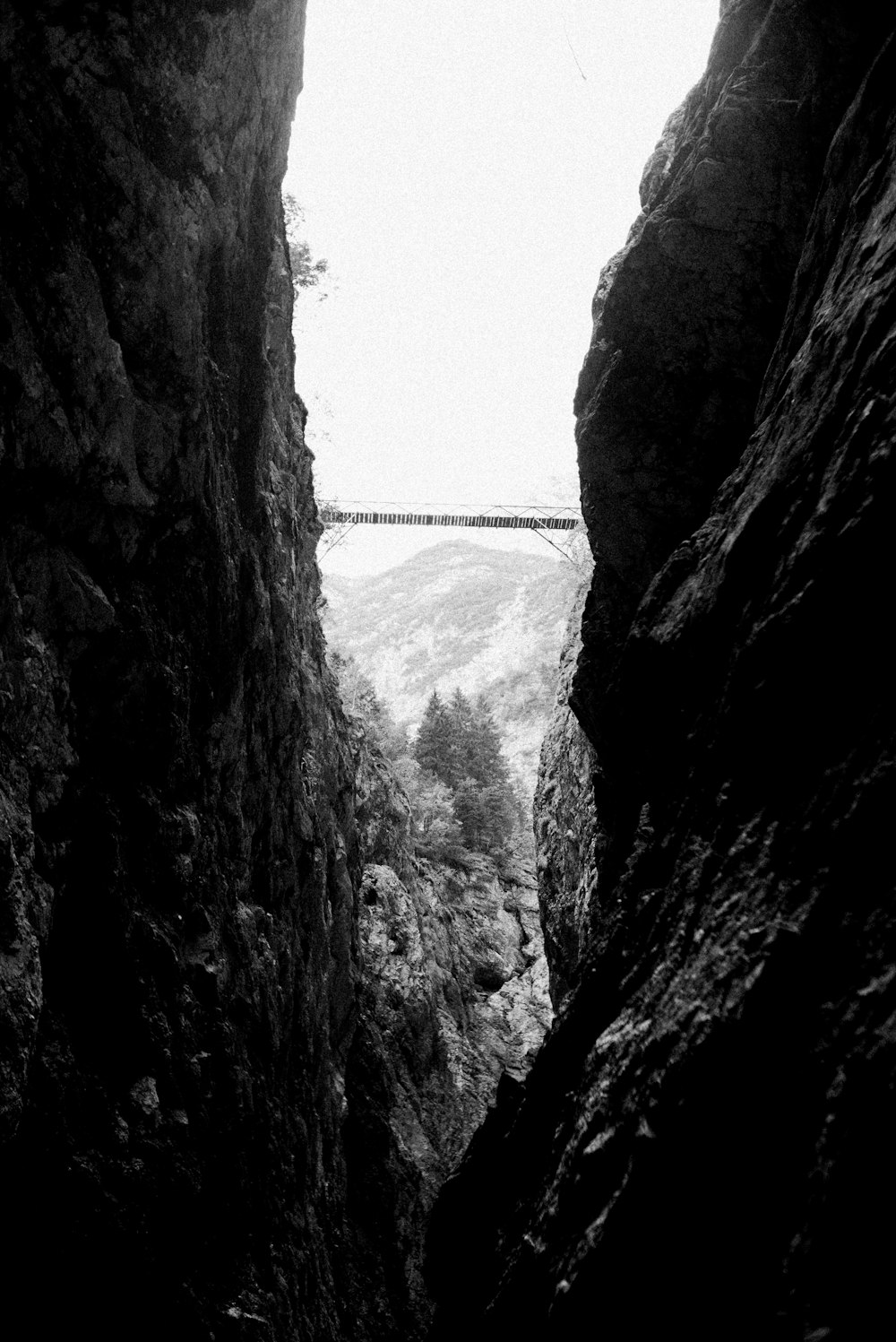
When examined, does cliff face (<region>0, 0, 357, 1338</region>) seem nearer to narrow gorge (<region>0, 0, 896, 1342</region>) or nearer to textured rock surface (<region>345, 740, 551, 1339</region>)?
narrow gorge (<region>0, 0, 896, 1342</region>)

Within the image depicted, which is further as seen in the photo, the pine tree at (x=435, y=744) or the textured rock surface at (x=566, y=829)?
the pine tree at (x=435, y=744)

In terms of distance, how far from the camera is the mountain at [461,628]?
82.8 metres

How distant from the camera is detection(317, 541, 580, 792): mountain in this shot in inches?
3258

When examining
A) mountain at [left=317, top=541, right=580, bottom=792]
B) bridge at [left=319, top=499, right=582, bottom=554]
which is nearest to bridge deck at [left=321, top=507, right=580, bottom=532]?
bridge at [left=319, top=499, right=582, bottom=554]

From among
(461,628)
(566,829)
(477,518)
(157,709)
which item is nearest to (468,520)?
(477,518)

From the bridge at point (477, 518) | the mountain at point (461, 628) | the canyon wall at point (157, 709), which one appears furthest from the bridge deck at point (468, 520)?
the mountain at point (461, 628)

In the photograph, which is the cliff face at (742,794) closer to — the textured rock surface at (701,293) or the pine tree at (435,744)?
the textured rock surface at (701,293)

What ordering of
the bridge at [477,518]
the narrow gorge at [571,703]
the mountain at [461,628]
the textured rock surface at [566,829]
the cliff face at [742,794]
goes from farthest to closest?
the mountain at [461,628], the bridge at [477,518], the textured rock surface at [566,829], the narrow gorge at [571,703], the cliff face at [742,794]

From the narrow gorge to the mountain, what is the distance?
205ft

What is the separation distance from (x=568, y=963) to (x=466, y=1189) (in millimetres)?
6094

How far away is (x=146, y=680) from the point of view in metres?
9.01

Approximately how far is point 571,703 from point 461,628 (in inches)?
3789

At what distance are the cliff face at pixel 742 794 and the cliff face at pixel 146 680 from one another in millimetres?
2953

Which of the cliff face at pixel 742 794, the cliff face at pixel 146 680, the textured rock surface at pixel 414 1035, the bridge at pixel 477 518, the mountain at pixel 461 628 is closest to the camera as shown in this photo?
Answer: the cliff face at pixel 742 794
